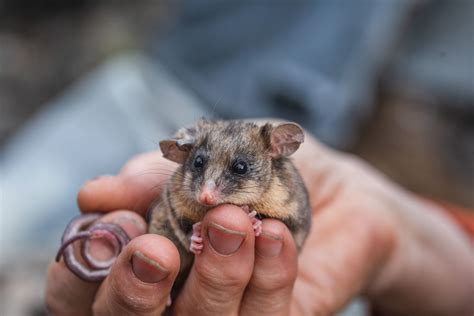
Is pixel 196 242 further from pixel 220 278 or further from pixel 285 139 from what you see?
pixel 285 139

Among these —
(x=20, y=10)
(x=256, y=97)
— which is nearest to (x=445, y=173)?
(x=256, y=97)

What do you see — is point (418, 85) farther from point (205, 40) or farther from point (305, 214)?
point (305, 214)

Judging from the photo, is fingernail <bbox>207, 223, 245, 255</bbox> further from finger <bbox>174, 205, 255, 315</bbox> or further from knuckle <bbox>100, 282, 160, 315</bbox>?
knuckle <bbox>100, 282, 160, 315</bbox>

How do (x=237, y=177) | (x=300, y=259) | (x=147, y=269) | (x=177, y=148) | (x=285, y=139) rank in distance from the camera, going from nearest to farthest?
1. (x=147, y=269)
2. (x=237, y=177)
3. (x=285, y=139)
4. (x=177, y=148)
5. (x=300, y=259)

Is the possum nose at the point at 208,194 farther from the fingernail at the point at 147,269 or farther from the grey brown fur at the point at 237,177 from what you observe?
the fingernail at the point at 147,269

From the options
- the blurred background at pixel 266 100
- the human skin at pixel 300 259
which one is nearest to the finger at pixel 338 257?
the human skin at pixel 300 259

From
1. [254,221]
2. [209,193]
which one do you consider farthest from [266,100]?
[209,193]
